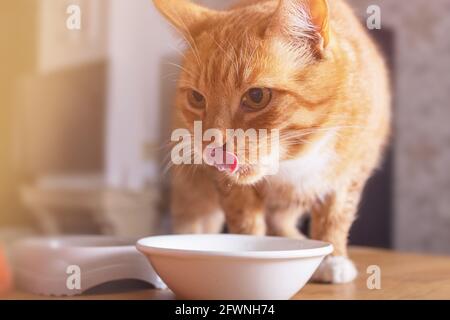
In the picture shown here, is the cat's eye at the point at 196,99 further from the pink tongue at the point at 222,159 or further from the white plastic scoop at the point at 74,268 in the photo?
the white plastic scoop at the point at 74,268

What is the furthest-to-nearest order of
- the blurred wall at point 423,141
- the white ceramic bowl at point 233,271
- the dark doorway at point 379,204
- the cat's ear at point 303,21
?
the blurred wall at point 423,141, the dark doorway at point 379,204, the cat's ear at point 303,21, the white ceramic bowl at point 233,271

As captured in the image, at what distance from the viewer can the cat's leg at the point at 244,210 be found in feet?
2.76

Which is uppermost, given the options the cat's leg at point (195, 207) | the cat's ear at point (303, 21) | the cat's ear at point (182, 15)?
the cat's ear at point (182, 15)

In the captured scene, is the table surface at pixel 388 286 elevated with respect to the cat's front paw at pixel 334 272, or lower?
lower

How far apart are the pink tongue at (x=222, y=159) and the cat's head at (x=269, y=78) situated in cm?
1

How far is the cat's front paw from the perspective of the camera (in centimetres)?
82

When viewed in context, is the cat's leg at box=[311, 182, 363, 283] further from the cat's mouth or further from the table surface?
the cat's mouth

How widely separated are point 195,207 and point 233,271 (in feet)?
1.05

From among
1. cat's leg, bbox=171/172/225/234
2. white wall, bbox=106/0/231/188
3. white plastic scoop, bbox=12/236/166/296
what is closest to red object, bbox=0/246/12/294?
white plastic scoop, bbox=12/236/166/296

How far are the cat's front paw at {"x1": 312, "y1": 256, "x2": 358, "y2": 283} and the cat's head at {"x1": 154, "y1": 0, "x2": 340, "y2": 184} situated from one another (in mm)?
170

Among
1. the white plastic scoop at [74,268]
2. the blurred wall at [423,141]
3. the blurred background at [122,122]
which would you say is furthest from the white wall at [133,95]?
the blurred wall at [423,141]

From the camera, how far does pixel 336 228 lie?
0.85 metres
